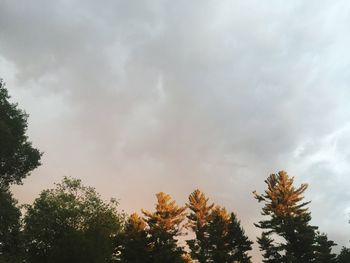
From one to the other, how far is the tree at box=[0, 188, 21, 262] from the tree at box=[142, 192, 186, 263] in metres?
18.3

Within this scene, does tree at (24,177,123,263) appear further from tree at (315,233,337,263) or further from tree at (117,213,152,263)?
tree at (315,233,337,263)

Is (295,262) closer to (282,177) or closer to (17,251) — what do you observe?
(282,177)

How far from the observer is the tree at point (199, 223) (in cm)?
5375

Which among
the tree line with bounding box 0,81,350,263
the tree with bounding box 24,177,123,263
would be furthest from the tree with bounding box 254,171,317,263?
the tree with bounding box 24,177,123,263

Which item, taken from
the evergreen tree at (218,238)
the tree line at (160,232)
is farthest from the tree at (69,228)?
the evergreen tree at (218,238)

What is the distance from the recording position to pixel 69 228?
58.5 m

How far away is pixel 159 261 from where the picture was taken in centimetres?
4972

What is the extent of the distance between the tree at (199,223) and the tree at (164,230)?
7.22 ft

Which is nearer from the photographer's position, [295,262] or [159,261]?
[295,262]

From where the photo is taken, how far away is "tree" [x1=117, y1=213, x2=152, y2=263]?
167 ft

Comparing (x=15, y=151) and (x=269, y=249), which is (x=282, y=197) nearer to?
(x=269, y=249)

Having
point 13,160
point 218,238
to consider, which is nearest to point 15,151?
point 13,160

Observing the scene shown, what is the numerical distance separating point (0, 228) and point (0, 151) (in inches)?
256

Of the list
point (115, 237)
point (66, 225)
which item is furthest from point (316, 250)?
point (66, 225)
